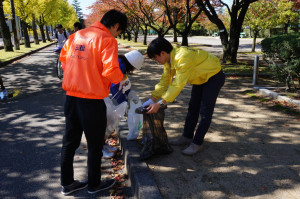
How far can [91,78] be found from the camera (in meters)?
2.21

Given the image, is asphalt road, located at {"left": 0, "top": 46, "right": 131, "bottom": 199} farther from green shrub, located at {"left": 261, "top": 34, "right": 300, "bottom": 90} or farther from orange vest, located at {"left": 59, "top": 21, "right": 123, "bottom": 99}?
green shrub, located at {"left": 261, "top": 34, "right": 300, "bottom": 90}

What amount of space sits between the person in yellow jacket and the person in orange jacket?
26.7 inches

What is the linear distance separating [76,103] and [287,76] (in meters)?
5.79

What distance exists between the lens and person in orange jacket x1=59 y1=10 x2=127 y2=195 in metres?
2.15

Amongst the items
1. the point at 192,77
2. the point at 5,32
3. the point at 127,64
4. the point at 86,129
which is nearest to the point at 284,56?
the point at 192,77

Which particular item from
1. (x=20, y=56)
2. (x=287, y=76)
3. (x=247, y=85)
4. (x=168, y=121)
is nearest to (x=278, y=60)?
(x=287, y=76)

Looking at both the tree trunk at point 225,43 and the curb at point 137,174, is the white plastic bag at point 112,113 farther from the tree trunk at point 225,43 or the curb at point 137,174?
the tree trunk at point 225,43

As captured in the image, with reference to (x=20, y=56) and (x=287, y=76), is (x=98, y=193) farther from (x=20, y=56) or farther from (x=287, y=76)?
(x=20, y=56)

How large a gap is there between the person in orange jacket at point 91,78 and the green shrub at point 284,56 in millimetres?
4972

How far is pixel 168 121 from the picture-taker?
4.66m

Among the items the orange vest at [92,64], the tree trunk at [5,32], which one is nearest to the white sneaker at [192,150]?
the orange vest at [92,64]

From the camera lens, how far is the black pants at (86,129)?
7.50ft

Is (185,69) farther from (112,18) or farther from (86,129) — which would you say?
(86,129)

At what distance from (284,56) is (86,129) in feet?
18.1
